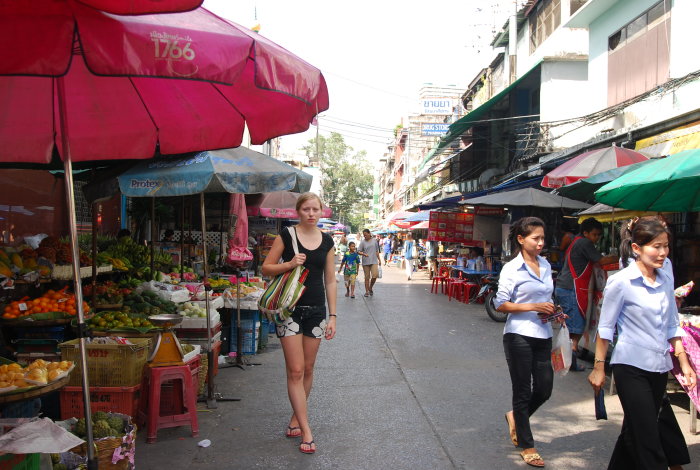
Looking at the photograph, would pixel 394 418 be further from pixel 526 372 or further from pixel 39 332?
pixel 39 332

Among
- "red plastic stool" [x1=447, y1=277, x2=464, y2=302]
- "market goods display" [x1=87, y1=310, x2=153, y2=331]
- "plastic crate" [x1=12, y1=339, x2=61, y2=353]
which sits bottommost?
"red plastic stool" [x1=447, y1=277, x2=464, y2=302]

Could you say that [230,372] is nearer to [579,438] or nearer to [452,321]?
[579,438]

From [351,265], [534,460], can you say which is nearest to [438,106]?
[351,265]

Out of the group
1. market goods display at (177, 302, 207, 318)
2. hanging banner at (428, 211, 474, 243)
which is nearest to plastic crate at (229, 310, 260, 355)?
market goods display at (177, 302, 207, 318)

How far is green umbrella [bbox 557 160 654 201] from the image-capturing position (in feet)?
24.4

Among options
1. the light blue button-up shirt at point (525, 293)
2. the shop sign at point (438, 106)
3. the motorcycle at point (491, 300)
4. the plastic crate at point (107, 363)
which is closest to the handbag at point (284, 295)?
the plastic crate at point (107, 363)

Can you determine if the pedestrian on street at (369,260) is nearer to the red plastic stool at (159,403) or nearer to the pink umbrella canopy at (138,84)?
the red plastic stool at (159,403)

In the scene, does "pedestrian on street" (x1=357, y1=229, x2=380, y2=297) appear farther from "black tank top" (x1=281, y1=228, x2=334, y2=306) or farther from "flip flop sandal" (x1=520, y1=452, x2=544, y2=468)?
"flip flop sandal" (x1=520, y1=452, x2=544, y2=468)

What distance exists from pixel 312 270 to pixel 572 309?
4298mm

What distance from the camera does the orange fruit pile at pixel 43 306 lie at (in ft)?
17.3

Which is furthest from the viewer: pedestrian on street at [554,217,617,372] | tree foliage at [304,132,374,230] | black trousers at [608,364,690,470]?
tree foliage at [304,132,374,230]

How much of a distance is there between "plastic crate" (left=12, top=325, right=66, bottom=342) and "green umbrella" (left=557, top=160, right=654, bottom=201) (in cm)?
684

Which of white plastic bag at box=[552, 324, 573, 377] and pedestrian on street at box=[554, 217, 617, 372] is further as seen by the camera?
pedestrian on street at box=[554, 217, 617, 372]

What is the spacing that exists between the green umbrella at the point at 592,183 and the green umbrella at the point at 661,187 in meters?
0.51
